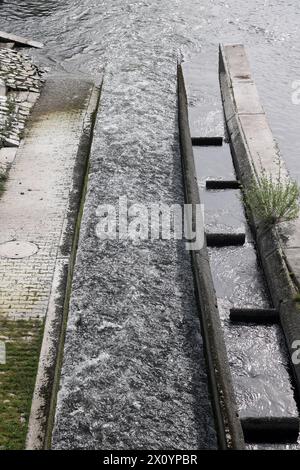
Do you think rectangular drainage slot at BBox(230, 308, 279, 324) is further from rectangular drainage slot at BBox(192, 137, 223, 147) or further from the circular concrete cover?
rectangular drainage slot at BBox(192, 137, 223, 147)

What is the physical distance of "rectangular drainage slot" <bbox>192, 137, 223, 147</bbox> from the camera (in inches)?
563

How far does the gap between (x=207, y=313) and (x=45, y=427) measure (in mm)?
2609

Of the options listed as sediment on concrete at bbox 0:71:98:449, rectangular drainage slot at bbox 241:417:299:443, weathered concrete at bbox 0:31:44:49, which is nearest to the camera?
rectangular drainage slot at bbox 241:417:299:443

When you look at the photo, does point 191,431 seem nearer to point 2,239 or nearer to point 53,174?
point 2,239

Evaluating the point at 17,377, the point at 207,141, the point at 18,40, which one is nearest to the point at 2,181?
the point at 207,141

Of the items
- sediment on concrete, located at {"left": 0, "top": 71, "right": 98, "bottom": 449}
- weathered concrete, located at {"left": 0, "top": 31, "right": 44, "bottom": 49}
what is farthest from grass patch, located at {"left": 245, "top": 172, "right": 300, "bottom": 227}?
weathered concrete, located at {"left": 0, "top": 31, "right": 44, "bottom": 49}

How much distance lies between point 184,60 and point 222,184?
7.30m

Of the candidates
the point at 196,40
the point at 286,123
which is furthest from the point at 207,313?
the point at 196,40

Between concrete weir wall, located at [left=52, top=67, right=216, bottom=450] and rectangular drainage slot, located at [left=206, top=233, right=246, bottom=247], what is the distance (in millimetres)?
633

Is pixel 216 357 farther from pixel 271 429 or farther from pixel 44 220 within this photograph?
pixel 44 220

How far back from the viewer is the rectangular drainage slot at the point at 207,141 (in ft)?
46.9

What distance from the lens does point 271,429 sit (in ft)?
24.0

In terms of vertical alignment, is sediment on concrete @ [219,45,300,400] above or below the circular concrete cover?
above
